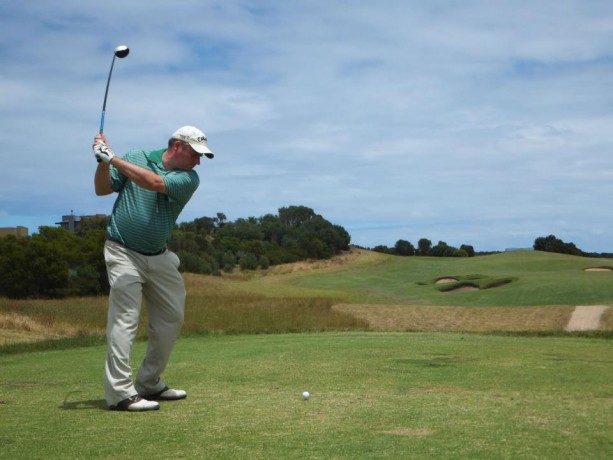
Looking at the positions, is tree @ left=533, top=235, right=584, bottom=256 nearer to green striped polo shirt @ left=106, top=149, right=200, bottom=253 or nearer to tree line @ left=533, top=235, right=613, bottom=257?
tree line @ left=533, top=235, right=613, bottom=257

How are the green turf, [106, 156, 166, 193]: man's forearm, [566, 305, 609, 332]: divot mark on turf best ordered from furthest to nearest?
1. the green turf
2. [566, 305, 609, 332]: divot mark on turf
3. [106, 156, 166, 193]: man's forearm

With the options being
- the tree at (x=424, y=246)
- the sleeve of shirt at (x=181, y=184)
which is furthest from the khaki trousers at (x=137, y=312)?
the tree at (x=424, y=246)

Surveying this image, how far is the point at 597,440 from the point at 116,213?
13.4ft

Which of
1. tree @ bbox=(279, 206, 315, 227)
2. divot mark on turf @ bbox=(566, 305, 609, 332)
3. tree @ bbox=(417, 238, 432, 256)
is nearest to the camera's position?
divot mark on turf @ bbox=(566, 305, 609, 332)

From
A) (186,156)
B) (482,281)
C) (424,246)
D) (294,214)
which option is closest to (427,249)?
(424,246)

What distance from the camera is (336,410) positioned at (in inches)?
233

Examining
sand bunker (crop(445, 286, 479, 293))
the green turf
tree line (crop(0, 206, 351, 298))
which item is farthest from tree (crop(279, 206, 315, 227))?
sand bunker (crop(445, 286, 479, 293))

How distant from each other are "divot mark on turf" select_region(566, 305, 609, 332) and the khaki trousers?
20085 millimetres

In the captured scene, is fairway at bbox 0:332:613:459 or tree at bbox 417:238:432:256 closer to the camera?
fairway at bbox 0:332:613:459

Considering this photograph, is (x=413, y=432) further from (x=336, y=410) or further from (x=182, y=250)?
(x=182, y=250)

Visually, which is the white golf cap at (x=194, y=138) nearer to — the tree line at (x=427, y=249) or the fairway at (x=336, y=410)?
the fairway at (x=336, y=410)

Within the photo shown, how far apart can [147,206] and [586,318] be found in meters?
24.1

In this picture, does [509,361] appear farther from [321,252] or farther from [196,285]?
[321,252]

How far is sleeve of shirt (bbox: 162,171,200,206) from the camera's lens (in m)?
6.51
